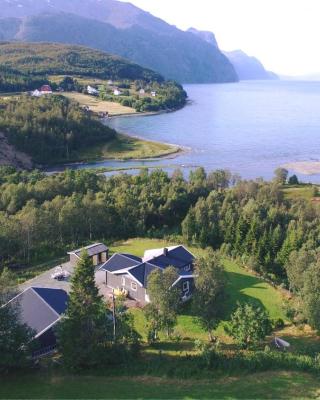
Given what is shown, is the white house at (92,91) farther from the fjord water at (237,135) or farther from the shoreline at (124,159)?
the shoreline at (124,159)

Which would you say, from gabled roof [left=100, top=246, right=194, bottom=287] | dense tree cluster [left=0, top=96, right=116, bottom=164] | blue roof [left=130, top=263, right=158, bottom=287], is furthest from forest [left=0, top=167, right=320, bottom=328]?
dense tree cluster [left=0, top=96, right=116, bottom=164]

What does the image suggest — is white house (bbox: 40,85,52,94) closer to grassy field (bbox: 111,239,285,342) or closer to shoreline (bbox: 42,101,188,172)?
shoreline (bbox: 42,101,188,172)

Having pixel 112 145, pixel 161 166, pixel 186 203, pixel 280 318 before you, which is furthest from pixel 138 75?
pixel 280 318

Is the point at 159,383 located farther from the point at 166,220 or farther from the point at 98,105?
the point at 98,105

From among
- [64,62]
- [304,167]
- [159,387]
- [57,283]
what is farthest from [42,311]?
[64,62]

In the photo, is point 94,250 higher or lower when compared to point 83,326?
lower

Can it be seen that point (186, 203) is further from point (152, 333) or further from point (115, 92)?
point (115, 92)

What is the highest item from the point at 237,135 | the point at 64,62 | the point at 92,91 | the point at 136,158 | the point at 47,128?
the point at 64,62
